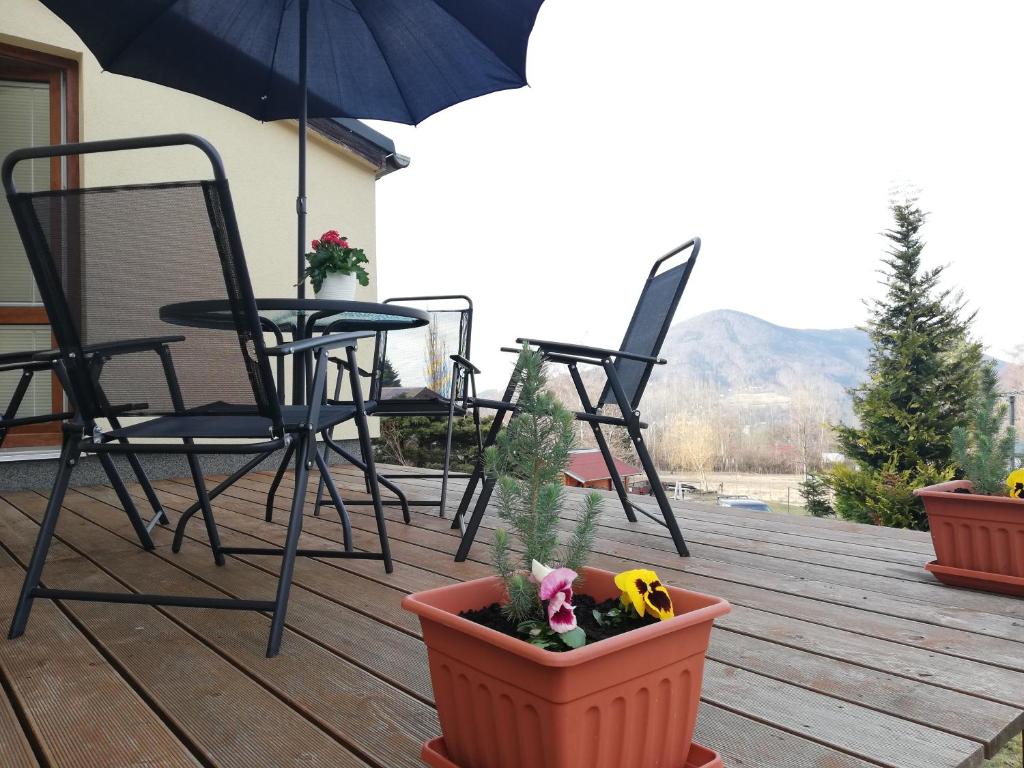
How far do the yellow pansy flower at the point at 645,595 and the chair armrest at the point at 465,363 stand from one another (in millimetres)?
1971

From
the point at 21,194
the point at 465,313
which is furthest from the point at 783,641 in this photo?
the point at 465,313

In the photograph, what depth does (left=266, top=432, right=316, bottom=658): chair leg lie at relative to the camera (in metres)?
1.44

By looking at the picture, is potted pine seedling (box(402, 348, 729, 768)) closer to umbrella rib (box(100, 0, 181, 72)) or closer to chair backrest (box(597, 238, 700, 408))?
chair backrest (box(597, 238, 700, 408))

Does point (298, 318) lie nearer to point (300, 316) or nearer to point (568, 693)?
point (300, 316)

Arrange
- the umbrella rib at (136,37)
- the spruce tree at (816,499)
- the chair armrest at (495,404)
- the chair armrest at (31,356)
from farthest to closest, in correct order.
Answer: the spruce tree at (816,499), the umbrella rib at (136,37), the chair armrest at (495,404), the chair armrest at (31,356)

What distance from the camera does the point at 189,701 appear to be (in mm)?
1210

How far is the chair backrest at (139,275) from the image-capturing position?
57.4 inches

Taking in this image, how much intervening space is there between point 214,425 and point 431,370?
1.80 m

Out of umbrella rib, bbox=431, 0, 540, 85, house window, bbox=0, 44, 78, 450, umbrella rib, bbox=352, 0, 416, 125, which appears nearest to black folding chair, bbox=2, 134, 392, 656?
umbrella rib, bbox=431, 0, 540, 85

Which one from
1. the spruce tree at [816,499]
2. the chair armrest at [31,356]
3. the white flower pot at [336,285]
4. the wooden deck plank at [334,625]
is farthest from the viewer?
the spruce tree at [816,499]

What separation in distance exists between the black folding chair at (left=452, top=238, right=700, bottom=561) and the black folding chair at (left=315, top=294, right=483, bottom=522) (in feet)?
1.65

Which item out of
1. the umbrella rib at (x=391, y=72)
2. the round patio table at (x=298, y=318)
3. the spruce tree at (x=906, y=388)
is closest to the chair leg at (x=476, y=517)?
the round patio table at (x=298, y=318)

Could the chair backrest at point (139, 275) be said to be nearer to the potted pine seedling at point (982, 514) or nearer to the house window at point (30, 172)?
the potted pine seedling at point (982, 514)

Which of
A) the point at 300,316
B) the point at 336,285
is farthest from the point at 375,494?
the point at 336,285
